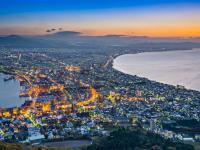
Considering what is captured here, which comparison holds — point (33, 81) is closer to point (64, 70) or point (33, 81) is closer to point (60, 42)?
point (64, 70)

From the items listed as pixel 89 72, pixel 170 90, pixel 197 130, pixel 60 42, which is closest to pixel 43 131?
pixel 197 130

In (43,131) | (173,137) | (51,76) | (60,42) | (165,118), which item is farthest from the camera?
(60,42)

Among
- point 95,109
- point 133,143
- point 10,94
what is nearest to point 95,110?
point 95,109

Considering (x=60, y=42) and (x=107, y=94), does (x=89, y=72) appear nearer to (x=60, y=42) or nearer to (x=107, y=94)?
(x=107, y=94)

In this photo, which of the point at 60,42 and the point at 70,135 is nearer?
the point at 70,135

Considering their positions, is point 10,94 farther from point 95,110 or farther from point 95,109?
point 95,110

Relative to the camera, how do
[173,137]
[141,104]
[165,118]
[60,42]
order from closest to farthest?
[173,137], [165,118], [141,104], [60,42]

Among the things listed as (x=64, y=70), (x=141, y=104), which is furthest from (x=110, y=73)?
(x=141, y=104)
